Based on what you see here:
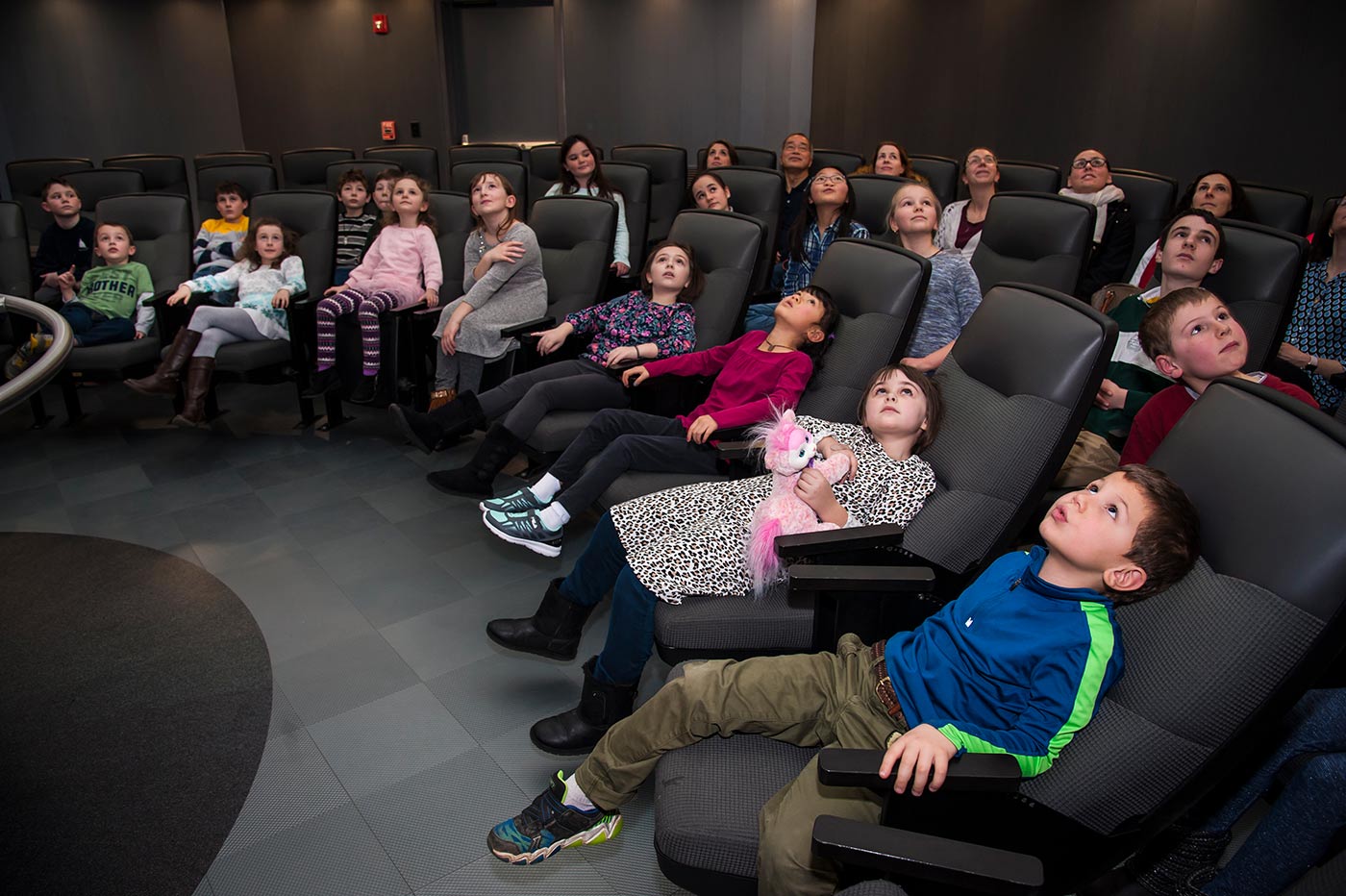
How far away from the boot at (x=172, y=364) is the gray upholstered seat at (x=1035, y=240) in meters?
3.29

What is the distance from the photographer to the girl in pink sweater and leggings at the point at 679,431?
240 cm

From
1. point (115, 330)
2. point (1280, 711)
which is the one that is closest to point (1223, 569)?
point (1280, 711)

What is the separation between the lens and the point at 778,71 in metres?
7.93

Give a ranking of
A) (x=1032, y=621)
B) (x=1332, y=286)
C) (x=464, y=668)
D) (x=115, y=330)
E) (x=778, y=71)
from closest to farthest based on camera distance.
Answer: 1. (x=1032, y=621)
2. (x=464, y=668)
3. (x=1332, y=286)
4. (x=115, y=330)
5. (x=778, y=71)

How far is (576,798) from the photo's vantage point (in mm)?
1652

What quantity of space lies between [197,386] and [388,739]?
2.35 meters

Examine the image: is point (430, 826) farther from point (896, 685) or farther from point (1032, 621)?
point (1032, 621)

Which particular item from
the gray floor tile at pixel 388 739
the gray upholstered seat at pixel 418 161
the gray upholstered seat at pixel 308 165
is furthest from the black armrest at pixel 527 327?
the gray upholstered seat at pixel 308 165

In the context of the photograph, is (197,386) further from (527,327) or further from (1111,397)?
(1111,397)

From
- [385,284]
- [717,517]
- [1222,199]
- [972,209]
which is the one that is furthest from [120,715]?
[1222,199]

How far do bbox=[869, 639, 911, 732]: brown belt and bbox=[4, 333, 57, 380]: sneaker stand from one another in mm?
1924

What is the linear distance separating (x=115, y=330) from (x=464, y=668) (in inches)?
107

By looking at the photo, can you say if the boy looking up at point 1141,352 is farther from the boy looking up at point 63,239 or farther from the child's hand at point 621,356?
the boy looking up at point 63,239

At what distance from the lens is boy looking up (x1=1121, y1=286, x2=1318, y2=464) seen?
183 cm
